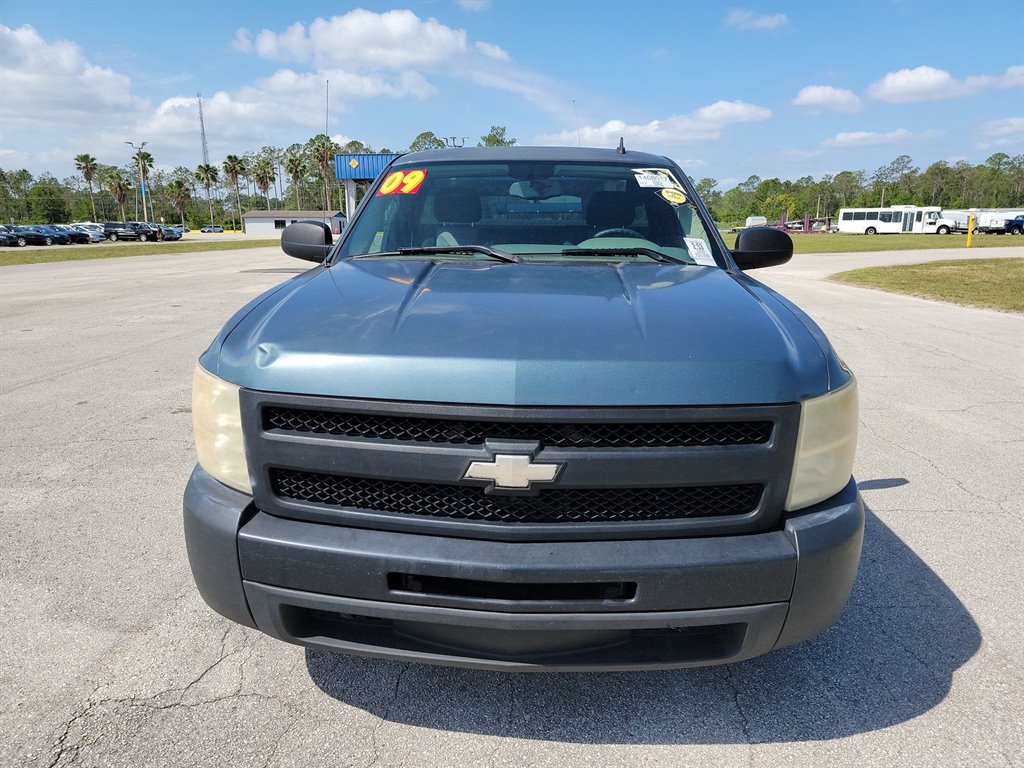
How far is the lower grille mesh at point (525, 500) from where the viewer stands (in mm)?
1776

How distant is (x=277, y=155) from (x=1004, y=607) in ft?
432

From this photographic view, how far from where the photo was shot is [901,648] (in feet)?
8.13

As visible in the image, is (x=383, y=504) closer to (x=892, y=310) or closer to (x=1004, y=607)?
(x=1004, y=607)

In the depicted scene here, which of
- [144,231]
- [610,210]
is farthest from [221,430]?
[144,231]

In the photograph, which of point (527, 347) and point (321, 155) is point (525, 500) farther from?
point (321, 155)

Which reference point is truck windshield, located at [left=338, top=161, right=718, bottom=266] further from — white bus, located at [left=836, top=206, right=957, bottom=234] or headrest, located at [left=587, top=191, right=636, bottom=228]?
white bus, located at [left=836, top=206, right=957, bottom=234]

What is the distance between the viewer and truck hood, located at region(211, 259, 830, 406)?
1.70 m

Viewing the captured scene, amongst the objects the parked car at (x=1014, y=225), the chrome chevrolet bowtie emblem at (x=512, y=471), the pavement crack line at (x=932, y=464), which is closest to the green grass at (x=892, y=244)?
the parked car at (x=1014, y=225)

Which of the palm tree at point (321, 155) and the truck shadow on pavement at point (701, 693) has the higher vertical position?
the palm tree at point (321, 155)

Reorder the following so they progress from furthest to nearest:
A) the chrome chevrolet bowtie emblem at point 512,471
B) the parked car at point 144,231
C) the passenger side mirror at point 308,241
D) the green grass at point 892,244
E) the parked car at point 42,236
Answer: the parked car at point 144,231 → the parked car at point 42,236 → the green grass at point 892,244 → the passenger side mirror at point 308,241 → the chrome chevrolet bowtie emblem at point 512,471

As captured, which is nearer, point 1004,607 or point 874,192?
point 1004,607

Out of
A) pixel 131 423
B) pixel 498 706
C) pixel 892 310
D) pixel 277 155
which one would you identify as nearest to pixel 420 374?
pixel 498 706

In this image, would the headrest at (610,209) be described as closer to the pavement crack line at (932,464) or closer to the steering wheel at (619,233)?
the steering wheel at (619,233)

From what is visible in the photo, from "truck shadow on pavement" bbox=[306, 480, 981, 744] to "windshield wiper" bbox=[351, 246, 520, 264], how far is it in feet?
4.95
